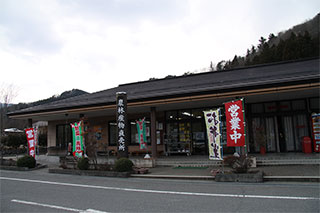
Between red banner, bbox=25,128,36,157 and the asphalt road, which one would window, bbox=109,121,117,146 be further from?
the asphalt road

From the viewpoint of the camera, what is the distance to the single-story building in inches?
420

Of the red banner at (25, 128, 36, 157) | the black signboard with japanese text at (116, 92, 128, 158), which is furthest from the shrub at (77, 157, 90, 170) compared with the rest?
the red banner at (25, 128, 36, 157)

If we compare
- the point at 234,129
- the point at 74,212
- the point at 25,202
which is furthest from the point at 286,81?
the point at 25,202

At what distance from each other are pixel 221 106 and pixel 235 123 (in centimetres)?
617

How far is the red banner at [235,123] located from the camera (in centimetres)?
885

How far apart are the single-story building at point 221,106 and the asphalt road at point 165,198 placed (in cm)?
411

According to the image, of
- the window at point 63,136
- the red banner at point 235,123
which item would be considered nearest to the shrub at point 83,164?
the red banner at point 235,123

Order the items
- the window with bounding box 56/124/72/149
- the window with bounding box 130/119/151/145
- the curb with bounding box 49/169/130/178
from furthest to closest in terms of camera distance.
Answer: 1. the window with bounding box 56/124/72/149
2. the window with bounding box 130/119/151/145
3. the curb with bounding box 49/169/130/178

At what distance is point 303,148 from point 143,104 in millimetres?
8515

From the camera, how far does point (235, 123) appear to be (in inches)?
355

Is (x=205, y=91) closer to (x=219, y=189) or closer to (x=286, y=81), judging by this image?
(x=286, y=81)

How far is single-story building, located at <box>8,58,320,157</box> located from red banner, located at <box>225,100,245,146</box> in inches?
68.3

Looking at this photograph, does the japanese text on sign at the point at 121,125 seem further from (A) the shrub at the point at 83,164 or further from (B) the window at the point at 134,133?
(B) the window at the point at 134,133

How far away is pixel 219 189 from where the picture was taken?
23.5ft
